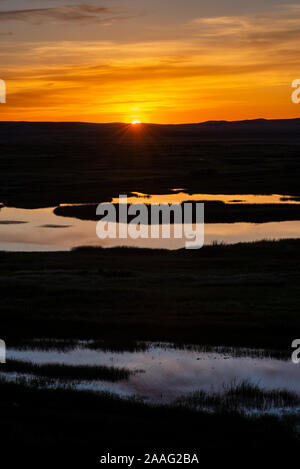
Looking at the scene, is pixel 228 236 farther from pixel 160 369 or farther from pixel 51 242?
pixel 160 369

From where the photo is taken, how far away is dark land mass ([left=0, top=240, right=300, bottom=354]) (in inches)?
818

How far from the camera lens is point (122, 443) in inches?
431

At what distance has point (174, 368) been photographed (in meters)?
16.5

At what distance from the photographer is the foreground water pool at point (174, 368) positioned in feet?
48.4

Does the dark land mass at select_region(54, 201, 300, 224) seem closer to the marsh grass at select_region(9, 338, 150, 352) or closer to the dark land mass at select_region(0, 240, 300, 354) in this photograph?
the dark land mass at select_region(0, 240, 300, 354)

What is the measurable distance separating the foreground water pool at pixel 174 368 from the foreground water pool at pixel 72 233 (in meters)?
22.4

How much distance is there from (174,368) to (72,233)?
30878mm

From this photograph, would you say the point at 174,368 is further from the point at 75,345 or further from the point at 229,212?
the point at 229,212

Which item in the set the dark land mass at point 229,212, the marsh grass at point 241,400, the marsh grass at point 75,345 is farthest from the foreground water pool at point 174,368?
the dark land mass at point 229,212

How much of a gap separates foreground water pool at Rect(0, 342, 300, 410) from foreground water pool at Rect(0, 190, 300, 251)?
22.4 metres

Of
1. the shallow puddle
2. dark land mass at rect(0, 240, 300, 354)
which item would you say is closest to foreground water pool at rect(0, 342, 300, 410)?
the shallow puddle
